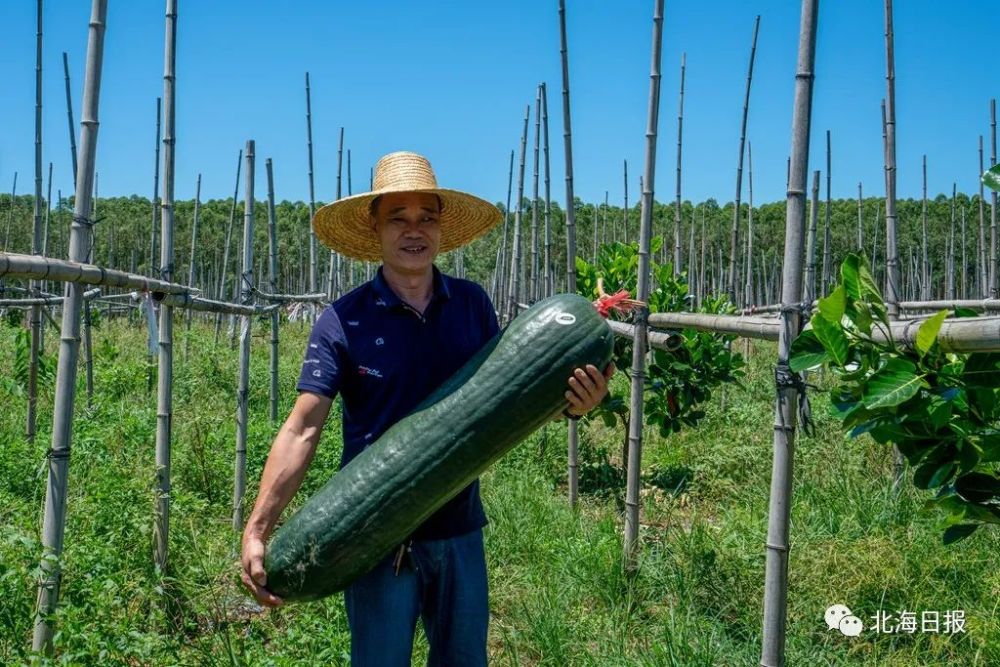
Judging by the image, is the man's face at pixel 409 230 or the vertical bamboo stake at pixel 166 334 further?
the vertical bamboo stake at pixel 166 334

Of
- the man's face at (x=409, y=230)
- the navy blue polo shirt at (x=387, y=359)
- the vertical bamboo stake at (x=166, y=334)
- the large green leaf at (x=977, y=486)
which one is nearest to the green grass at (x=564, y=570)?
the vertical bamboo stake at (x=166, y=334)

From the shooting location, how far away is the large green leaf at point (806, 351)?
1816mm

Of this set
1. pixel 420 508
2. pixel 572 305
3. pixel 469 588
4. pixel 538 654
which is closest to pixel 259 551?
pixel 420 508

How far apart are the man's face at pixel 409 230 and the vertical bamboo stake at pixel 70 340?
108cm

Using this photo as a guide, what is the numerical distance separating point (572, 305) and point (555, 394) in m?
0.26

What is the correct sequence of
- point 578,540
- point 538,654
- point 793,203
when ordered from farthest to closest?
point 578,540 < point 538,654 < point 793,203

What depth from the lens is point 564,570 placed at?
13.3 ft

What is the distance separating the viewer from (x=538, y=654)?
3363mm

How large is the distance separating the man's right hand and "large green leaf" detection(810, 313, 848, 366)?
1515 millimetres

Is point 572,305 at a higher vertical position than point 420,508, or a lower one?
higher

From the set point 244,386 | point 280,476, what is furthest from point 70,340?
point 244,386

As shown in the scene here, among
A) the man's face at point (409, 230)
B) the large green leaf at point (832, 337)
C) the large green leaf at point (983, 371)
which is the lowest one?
the large green leaf at point (983, 371)

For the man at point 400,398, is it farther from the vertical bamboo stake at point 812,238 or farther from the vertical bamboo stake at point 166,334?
the vertical bamboo stake at point 812,238

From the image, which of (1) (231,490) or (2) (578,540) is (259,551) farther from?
(1) (231,490)
